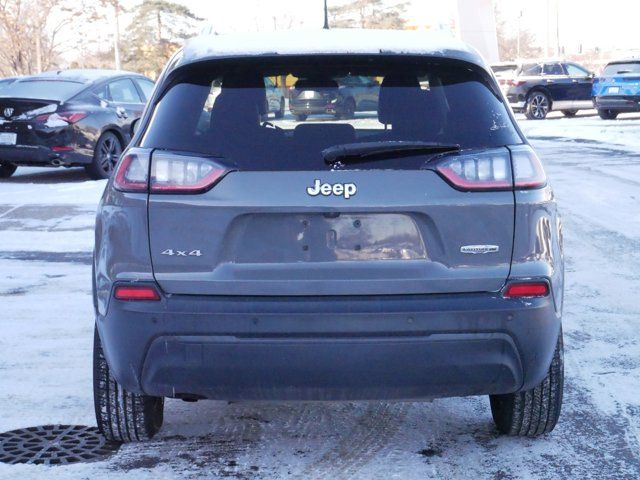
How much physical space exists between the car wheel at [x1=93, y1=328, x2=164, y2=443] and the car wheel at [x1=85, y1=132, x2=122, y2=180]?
10338 mm

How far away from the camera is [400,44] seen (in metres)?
Result: 3.72

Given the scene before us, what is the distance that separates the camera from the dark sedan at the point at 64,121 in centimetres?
1355

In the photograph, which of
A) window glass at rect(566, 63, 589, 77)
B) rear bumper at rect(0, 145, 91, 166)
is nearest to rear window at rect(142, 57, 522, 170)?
rear bumper at rect(0, 145, 91, 166)

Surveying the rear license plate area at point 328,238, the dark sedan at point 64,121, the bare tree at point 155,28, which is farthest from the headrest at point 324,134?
the bare tree at point 155,28

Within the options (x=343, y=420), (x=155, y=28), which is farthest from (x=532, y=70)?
(x=155, y=28)

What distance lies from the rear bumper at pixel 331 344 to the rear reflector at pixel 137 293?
26mm

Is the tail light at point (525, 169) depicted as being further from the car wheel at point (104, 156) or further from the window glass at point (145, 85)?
the window glass at point (145, 85)

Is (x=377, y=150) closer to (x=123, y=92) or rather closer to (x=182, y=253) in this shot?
(x=182, y=253)

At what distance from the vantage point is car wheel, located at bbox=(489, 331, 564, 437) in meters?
3.85

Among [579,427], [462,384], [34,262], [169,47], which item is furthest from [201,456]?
[169,47]

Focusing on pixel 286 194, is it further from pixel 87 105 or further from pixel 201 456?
pixel 87 105

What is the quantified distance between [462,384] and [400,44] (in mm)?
1238

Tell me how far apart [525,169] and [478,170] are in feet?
0.57

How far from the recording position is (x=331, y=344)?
10.9ft
